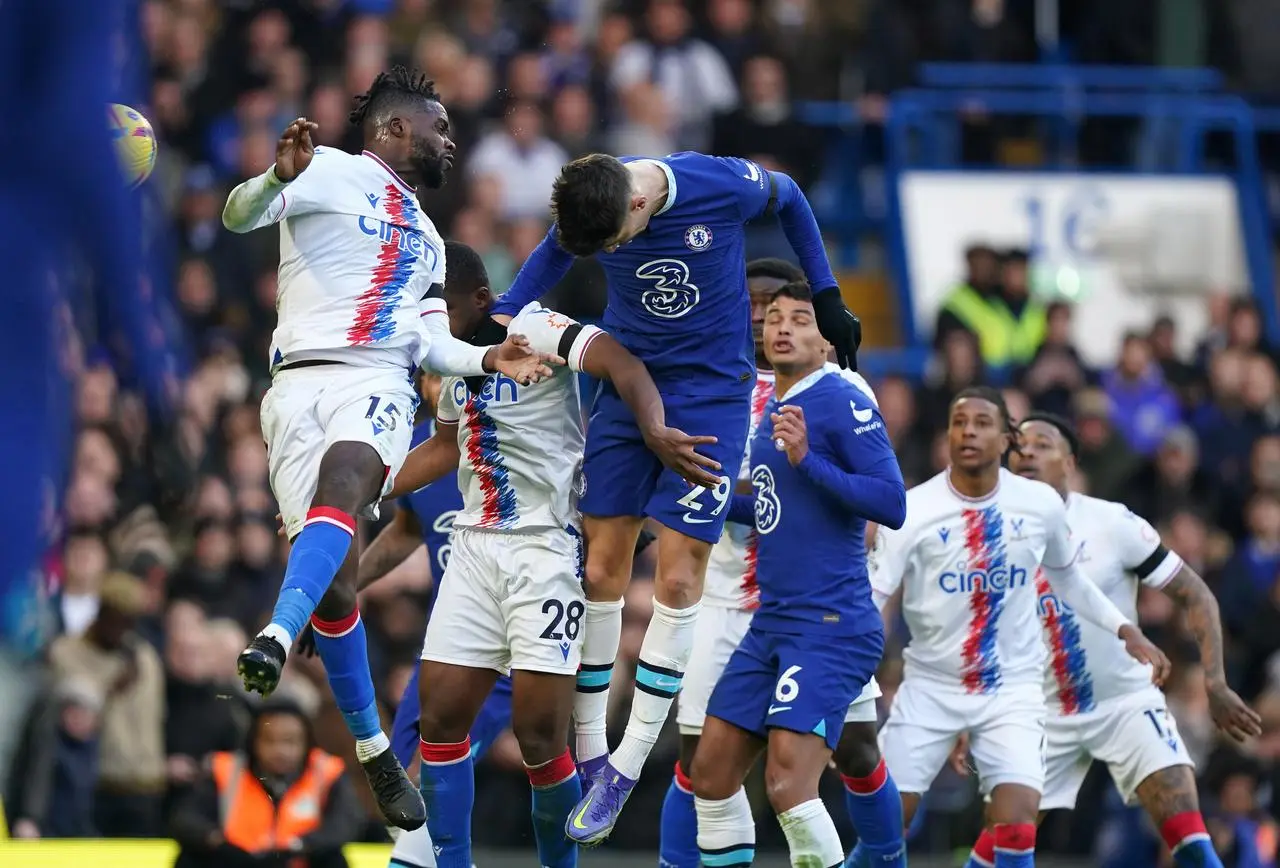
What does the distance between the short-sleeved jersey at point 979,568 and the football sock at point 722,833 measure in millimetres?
1586

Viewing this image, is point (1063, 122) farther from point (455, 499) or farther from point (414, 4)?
point (455, 499)

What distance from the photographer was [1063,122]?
63.7ft

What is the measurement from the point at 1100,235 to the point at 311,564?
41.1 feet

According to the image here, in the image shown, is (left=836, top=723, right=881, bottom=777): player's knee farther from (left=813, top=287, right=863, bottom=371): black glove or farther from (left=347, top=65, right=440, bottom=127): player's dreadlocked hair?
(left=347, top=65, right=440, bottom=127): player's dreadlocked hair

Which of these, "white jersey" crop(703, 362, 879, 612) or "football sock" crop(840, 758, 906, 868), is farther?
"white jersey" crop(703, 362, 879, 612)

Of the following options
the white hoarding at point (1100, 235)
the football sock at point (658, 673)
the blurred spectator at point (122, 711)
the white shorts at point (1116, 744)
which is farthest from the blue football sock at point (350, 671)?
the white hoarding at point (1100, 235)

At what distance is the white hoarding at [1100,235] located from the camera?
60.5 ft

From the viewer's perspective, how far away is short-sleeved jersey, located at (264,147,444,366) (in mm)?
8141

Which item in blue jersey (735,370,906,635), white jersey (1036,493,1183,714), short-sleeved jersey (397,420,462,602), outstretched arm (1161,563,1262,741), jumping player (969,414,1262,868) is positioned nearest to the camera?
blue jersey (735,370,906,635)

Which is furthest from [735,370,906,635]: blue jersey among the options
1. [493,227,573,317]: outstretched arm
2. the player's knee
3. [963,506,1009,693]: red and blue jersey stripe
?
[963,506,1009,693]: red and blue jersey stripe

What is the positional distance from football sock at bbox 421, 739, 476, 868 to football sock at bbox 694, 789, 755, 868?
36.5 inches

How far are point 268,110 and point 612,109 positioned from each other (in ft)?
8.71

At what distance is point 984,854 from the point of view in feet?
33.3

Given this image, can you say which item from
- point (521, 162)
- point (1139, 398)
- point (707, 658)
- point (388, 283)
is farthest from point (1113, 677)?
point (521, 162)
